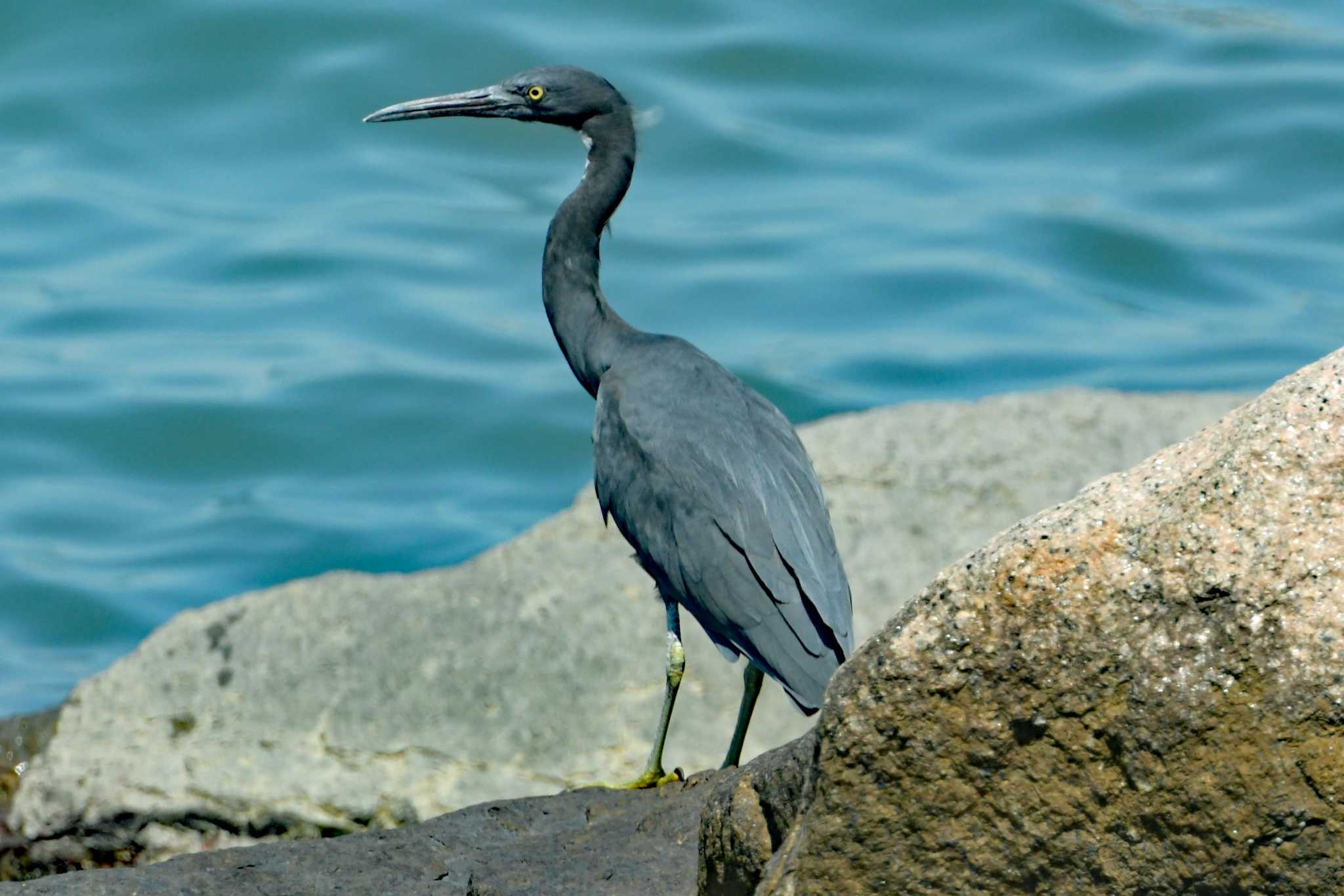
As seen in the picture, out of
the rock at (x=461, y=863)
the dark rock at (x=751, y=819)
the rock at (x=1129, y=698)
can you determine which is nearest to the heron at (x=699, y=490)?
the rock at (x=461, y=863)

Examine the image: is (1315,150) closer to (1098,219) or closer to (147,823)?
(1098,219)

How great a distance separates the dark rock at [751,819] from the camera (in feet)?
8.70

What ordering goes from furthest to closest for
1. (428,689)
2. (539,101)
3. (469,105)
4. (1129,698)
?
(469,105) → (539,101) → (428,689) → (1129,698)

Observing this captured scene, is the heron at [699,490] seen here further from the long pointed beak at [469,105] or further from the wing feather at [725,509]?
the long pointed beak at [469,105]

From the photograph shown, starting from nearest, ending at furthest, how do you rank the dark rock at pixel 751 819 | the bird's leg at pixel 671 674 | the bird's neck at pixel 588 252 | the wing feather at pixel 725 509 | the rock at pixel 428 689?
the dark rock at pixel 751 819 < the wing feather at pixel 725 509 < the bird's leg at pixel 671 674 < the rock at pixel 428 689 < the bird's neck at pixel 588 252

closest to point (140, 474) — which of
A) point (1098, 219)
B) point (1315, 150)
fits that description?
point (1098, 219)

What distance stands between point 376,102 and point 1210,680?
37.4ft

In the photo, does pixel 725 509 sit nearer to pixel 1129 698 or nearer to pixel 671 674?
pixel 671 674

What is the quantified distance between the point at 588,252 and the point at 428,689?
1.44m

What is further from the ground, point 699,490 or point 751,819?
point 699,490

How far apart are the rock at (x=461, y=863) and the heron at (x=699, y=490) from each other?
2.09ft

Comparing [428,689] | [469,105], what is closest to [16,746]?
[428,689]

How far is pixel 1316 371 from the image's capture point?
90.3 inches

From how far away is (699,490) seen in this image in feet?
15.5
